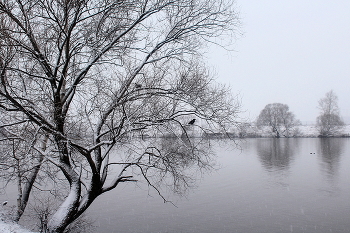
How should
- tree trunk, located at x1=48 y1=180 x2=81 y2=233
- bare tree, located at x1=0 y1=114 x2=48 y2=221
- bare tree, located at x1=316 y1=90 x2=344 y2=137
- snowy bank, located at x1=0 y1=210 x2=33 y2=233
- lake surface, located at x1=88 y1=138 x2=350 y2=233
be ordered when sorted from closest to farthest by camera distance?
bare tree, located at x1=0 y1=114 x2=48 y2=221 < snowy bank, located at x1=0 y1=210 x2=33 y2=233 < tree trunk, located at x1=48 y1=180 x2=81 y2=233 < lake surface, located at x1=88 y1=138 x2=350 y2=233 < bare tree, located at x1=316 y1=90 x2=344 y2=137

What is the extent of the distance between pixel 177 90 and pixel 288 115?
65.5 m

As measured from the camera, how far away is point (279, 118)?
219 ft

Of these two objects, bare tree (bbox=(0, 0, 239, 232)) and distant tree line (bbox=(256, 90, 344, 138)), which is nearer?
bare tree (bbox=(0, 0, 239, 232))

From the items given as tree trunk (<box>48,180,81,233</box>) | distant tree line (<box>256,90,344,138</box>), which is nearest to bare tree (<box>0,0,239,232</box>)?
tree trunk (<box>48,180,81,233</box>)

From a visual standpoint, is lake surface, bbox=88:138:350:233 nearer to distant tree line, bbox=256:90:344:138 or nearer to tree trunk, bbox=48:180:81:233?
tree trunk, bbox=48:180:81:233

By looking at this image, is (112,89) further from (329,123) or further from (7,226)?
(329,123)

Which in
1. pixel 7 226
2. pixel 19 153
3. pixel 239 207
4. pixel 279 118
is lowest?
pixel 239 207

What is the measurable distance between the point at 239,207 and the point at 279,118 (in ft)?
187

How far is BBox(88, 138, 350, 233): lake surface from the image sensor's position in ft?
38.1

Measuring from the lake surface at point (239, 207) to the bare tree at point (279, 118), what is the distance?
147 feet

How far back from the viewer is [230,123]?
24.6ft

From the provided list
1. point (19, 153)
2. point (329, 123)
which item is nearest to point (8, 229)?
point (19, 153)

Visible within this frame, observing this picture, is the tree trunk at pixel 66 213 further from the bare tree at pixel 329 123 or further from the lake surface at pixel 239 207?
the bare tree at pixel 329 123

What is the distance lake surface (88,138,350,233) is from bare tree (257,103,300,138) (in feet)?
147
